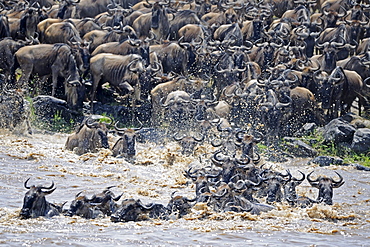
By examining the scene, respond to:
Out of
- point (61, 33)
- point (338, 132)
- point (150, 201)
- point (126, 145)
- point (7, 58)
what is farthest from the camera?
point (61, 33)

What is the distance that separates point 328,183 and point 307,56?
35.7 feet

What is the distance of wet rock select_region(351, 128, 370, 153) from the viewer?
17.2 m

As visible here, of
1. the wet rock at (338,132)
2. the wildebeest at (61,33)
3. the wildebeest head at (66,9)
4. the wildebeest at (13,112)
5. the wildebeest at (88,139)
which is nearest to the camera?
the wildebeest at (88,139)

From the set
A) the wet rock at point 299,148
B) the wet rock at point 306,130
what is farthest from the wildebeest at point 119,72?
the wet rock at point 299,148

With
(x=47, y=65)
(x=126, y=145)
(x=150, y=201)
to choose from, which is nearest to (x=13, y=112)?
(x=47, y=65)

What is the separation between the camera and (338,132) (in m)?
17.6

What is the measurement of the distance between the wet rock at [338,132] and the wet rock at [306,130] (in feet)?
1.31

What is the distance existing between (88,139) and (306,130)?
5.12 m

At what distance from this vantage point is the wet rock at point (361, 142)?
17219 millimetres

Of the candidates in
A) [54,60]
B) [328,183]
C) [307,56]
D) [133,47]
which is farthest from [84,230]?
[307,56]

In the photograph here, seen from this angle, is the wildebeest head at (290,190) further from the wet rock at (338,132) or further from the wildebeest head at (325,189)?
the wet rock at (338,132)

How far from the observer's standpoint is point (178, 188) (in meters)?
13.9

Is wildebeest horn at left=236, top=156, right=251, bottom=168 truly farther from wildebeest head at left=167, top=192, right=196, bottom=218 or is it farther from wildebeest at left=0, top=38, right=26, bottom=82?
wildebeest at left=0, top=38, right=26, bottom=82

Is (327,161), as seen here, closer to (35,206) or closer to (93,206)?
(93,206)
